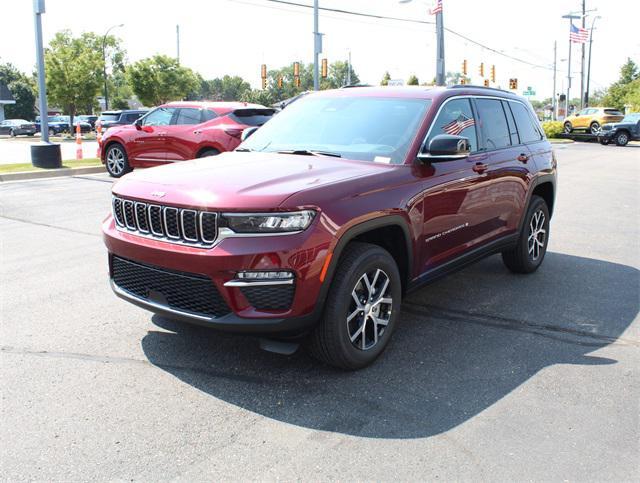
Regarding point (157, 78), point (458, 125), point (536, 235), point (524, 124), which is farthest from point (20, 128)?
point (458, 125)

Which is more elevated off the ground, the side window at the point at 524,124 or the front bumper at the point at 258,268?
the side window at the point at 524,124

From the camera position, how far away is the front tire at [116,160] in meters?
14.9

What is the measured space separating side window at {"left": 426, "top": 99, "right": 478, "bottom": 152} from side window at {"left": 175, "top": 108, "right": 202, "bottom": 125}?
9326 mm

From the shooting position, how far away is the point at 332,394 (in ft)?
→ 12.3

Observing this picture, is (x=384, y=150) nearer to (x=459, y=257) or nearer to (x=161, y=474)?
(x=459, y=257)

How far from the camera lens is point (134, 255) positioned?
3939 millimetres

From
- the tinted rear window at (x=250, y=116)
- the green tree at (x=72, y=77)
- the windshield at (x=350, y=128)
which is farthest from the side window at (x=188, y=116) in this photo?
the green tree at (x=72, y=77)

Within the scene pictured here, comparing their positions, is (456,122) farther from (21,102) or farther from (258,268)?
(21,102)

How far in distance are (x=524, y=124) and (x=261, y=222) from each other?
12.9 ft

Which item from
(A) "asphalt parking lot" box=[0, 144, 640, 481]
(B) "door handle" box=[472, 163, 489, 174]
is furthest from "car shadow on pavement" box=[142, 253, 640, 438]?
(B) "door handle" box=[472, 163, 489, 174]

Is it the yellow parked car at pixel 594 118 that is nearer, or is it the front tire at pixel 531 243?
the front tire at pixel 531 243

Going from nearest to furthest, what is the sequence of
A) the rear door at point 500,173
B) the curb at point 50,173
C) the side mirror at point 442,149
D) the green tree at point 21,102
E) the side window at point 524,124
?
the side mirror at point 442,149 < the rear door at point 500,173 < the side window at point 524,124 < the curb at point 50,173 < the green tree at point 21,102

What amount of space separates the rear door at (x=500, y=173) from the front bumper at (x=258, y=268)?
7.22ft

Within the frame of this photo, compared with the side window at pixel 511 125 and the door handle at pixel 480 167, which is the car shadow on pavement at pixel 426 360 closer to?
the door handle at pixel 480 167
